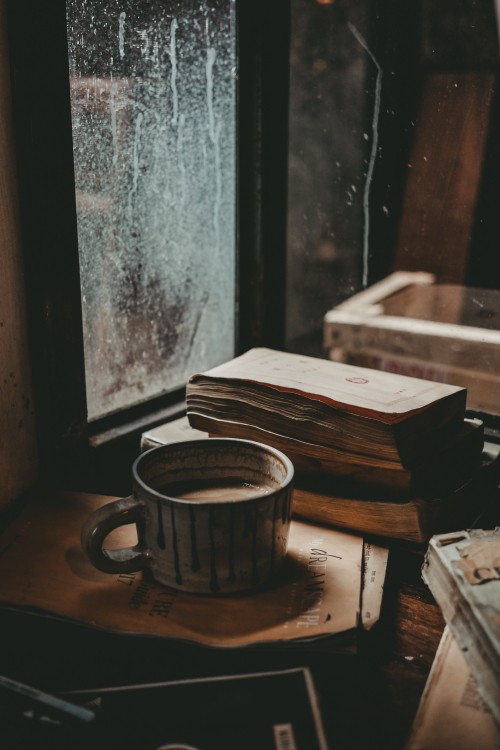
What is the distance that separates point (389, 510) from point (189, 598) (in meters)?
0.31

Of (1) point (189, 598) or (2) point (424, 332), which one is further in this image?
(2) point (424, 332)

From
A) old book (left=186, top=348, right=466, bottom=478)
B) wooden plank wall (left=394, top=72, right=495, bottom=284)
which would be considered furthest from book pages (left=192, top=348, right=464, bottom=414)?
wooden plank wall (left=394, top=72, right=495, bottom=284)

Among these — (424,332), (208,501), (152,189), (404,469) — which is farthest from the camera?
(424,332)

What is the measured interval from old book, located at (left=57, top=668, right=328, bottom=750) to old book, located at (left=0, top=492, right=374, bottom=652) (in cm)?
8

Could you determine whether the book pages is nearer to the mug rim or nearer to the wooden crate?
the mug rim

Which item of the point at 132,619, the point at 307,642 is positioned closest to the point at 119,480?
the point at 132,619

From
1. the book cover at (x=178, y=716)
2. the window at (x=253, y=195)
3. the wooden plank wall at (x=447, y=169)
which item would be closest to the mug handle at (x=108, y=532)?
the book cover at (x=178, y=716)

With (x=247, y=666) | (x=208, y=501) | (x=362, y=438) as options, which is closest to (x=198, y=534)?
(x=208, y=501)

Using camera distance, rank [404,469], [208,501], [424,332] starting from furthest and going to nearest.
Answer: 1. [424,332]
2. [404,469]
3. [208,501]

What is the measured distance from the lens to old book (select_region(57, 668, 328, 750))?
621 millimetres

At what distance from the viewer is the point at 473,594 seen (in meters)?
0.74

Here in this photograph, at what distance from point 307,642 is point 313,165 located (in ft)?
3.26

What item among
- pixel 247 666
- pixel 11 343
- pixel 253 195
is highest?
pixel 253 195

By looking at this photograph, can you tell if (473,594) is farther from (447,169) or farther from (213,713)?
(447,169)
